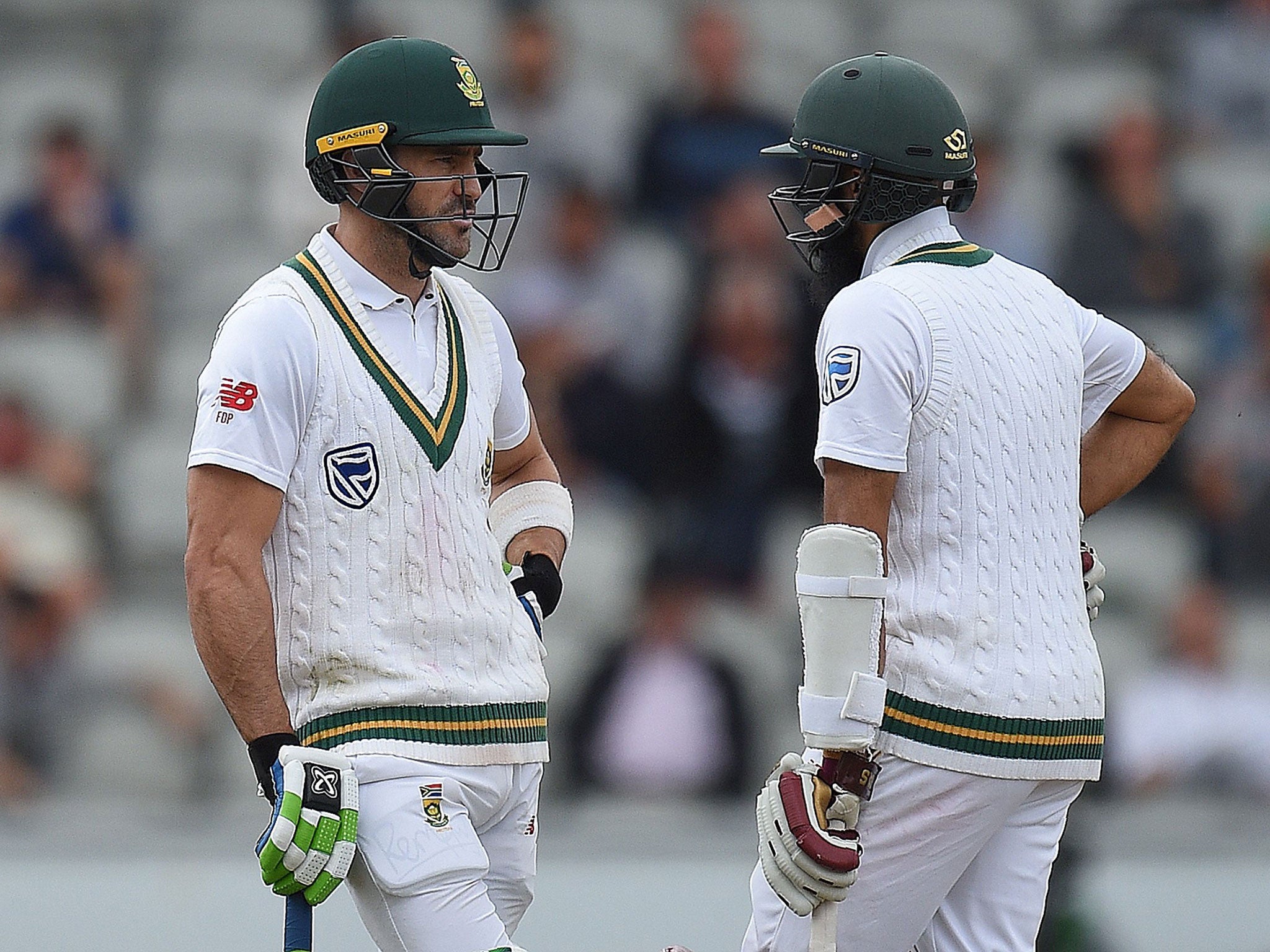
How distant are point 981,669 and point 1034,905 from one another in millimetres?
443

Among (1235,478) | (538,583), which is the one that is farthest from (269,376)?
(1235,478)

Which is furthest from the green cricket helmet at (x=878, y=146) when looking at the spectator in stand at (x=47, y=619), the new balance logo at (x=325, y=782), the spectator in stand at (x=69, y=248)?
the spectator in stand at (x=69, y=248)

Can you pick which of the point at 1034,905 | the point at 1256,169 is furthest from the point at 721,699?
the point at 1256,169

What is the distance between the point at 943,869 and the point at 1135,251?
5135 millimetres

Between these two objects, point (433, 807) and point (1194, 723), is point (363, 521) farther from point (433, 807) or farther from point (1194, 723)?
point (1194, 723)

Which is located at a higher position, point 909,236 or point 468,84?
point 468,84

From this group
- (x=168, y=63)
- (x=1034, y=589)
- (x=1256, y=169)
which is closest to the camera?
(x=1034, y=589)

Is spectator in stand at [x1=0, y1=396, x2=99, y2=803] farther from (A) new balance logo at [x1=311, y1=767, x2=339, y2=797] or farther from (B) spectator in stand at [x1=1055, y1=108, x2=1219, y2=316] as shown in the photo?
(A) new balance logo at [x1=311, y1=767, x2=339, y2=797]

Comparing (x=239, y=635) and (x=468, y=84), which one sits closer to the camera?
(x=239, y=635)

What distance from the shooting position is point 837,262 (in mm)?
3596

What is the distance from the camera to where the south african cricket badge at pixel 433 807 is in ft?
10.5

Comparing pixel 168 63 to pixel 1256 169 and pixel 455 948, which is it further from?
pixel 455 948

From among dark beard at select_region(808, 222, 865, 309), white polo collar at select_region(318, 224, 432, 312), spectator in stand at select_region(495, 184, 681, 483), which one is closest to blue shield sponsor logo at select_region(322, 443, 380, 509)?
white polo collar at select_region(318, 224, 432, 312)

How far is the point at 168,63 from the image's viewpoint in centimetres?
980
